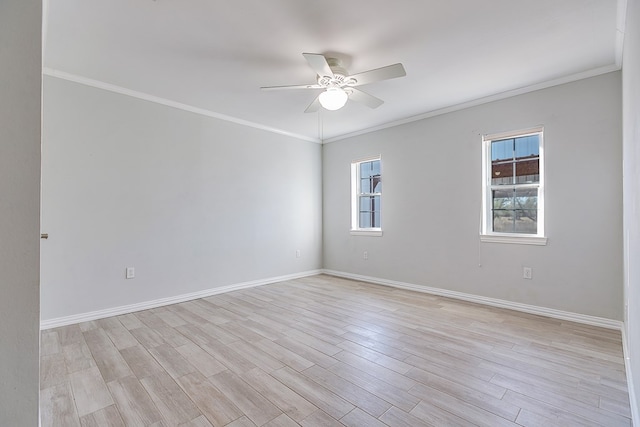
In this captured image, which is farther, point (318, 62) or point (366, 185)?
point (366, 185)

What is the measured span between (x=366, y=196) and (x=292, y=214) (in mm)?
1352

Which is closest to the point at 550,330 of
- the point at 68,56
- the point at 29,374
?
the point at 29,374

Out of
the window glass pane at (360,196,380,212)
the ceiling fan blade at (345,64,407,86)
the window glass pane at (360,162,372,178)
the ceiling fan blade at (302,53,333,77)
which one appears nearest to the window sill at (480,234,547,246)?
the window glass pane at (360,196,380,212)

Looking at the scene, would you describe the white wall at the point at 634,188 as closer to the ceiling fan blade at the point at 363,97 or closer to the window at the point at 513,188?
the window at the point at 513,188

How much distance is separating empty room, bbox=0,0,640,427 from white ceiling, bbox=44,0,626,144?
0.02 m

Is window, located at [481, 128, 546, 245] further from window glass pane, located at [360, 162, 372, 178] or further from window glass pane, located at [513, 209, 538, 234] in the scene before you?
window glass pane, located at [360, 162, 372, 178]

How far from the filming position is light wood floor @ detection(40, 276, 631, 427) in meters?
1.69

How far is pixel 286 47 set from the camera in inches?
101

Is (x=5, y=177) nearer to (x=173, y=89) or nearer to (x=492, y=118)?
(x=173, y=89)

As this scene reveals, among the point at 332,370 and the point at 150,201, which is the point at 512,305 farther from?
the point at 150,201

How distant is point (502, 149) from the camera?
3.72m

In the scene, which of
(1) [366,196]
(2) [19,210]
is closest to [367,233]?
(1) [366,196]

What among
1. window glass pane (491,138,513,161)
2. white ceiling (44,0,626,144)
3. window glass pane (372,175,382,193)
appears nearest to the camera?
white ceiling (44,0,626,144)

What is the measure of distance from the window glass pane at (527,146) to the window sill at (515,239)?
97 cm
